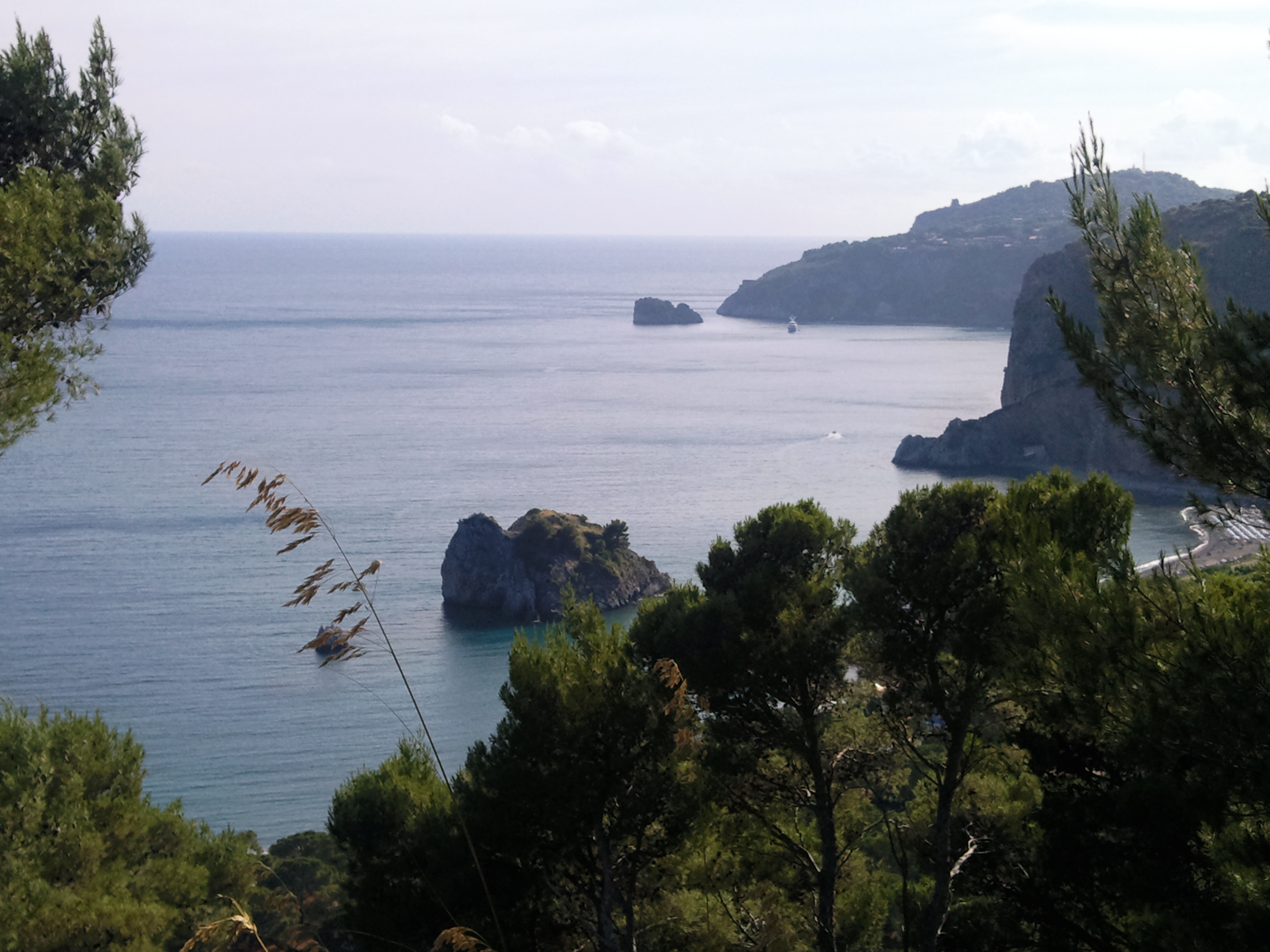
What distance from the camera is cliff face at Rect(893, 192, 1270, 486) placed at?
73.7m

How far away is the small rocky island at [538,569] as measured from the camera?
48.7 metres

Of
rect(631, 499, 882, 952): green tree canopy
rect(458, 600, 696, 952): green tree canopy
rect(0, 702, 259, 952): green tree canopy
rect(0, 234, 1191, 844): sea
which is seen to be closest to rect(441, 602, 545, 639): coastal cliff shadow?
rect(0, 234, 1191, 844): sea

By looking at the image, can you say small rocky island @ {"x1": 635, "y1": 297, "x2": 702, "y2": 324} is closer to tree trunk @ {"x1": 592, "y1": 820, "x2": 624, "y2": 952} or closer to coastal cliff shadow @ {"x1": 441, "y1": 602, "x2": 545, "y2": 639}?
coastal cliff shadow @ {"x1": 441, "y1": 602, "x2": 545, "y2": 639}

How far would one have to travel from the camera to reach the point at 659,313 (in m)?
160

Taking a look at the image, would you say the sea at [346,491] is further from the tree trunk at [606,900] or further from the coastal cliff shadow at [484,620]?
the tree trunk at [606,900]

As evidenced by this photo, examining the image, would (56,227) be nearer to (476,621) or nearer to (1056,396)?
(476,621)

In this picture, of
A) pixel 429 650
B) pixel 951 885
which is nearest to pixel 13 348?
pixel 951 885

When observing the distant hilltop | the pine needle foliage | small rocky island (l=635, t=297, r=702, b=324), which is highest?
the distant hilltop

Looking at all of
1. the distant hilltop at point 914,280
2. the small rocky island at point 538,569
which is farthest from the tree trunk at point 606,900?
the distant hilltop at point 914,280

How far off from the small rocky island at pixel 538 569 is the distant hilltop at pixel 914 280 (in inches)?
4955

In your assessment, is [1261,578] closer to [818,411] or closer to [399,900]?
[399,900]

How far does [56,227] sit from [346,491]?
5646cm

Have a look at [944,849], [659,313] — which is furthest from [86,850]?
[659,313]

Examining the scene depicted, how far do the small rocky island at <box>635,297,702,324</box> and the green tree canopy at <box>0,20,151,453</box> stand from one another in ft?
497
